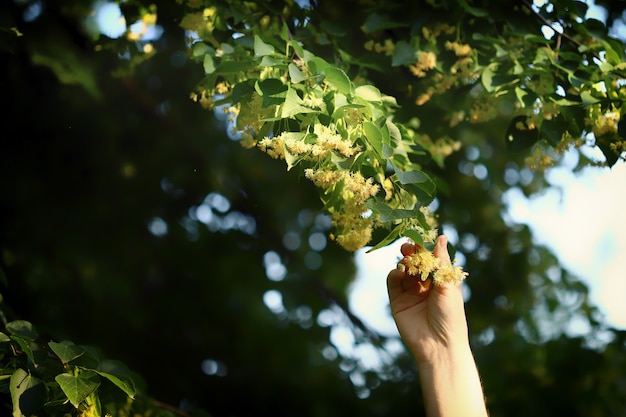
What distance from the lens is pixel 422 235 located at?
3.93ft

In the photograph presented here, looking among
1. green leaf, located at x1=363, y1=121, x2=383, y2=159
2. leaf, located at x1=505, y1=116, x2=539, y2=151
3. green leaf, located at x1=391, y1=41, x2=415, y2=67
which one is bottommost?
green leaf, located at x1=363, y1=121, x2=383, y2=159

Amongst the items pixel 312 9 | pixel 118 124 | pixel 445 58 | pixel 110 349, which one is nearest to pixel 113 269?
pixel 110 349

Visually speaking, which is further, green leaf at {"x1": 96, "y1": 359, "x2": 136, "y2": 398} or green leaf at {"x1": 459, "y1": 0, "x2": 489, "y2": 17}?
green leaf at {"x1": 459, "y1": 0, "x2": 489, "y2": 17}

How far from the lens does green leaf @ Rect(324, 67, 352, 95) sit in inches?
49.7

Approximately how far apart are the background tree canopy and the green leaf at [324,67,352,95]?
21.1 inches

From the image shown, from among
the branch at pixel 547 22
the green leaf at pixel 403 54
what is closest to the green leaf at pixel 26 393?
the green leaf at pixel 403 54

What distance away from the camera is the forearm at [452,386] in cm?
140

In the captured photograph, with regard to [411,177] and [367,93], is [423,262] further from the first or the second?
[367,93]

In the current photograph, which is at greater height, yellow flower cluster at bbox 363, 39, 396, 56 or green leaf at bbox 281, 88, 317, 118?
yellow flower cluster at bbox 363, 39, 396, 56

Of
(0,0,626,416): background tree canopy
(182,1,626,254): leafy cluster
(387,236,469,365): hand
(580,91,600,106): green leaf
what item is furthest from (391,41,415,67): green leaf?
(387,236,469,365): hand

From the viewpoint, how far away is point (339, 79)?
127 cm

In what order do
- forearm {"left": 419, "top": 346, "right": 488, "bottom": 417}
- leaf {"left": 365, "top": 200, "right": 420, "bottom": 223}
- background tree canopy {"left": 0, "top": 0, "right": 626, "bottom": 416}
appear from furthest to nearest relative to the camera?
background tree canopy {"left": 0, "top": 0, "right": 626, "bottom": 416}
forearm {"left": 419, "top": 346, "right": 488, "bottom": 417}
leaf {"left": 365, "top": 200, "right": 420, "bottom": 223}

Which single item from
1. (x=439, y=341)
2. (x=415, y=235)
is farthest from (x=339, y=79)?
(x=439, y=341)

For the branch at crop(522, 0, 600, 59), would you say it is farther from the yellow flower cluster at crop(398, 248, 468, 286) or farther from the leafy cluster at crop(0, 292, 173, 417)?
the leafy cluster at crop(0, 292, 173, 417)
